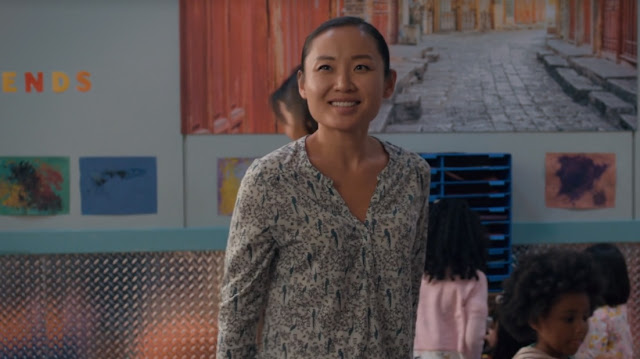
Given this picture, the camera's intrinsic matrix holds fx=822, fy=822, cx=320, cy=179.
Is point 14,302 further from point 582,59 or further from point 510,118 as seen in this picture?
point 582,59

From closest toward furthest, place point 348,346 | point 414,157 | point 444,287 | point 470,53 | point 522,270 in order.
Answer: point 348,346, point 414,157, point 522,270, point 444,287, point 470,53

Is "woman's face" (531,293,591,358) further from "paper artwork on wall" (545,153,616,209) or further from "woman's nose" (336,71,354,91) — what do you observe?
"paper artwork on wall" (545,153,616,209)

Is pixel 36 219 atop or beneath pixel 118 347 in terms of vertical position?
atop

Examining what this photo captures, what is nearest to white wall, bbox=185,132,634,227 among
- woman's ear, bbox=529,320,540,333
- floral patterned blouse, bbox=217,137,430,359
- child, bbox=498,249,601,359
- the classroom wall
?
the classroom wall

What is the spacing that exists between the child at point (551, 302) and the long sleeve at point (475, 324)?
939 mm

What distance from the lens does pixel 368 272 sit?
1765mm

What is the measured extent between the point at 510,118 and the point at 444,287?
1.41 metres

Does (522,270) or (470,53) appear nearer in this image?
(522,270)

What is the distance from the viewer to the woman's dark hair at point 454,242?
3686mm

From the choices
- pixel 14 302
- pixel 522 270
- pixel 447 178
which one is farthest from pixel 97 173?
pixel 522 270

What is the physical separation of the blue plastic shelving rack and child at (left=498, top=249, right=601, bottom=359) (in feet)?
5.65

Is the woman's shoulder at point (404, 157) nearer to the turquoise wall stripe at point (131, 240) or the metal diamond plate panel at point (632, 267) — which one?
the turquoise wall stripe at point (131, 240)

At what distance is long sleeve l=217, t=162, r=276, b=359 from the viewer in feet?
5.88

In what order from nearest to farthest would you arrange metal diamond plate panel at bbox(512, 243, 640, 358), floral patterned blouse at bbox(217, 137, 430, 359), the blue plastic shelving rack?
floral patterned blouse at bbox(217, 137, 430, 359) < the blue plastic shelving rack < metal diamond plate panel at bbox(512, 243, 640, 358)
